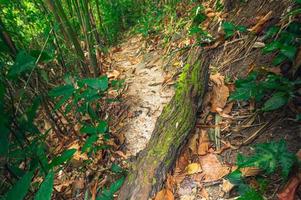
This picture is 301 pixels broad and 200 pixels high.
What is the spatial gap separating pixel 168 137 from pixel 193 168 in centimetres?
27

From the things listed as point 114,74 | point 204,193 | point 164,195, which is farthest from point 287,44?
point 114,74

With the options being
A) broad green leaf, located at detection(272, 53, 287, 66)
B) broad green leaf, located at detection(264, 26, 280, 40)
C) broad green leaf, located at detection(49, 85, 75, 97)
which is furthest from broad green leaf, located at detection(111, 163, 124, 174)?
broad green leaf, located at detection(264, 26, 280, 40)

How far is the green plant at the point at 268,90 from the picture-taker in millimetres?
1786

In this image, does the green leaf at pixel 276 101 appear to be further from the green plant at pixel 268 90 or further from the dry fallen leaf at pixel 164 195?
the dry fallen leaf at pixel 164 195

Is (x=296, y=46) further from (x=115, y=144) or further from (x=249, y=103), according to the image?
(x=115, y=144)

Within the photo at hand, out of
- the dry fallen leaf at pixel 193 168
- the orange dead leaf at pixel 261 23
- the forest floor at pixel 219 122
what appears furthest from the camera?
the orange dead leaf at pixel 261 23

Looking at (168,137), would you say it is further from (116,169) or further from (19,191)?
(19,191)

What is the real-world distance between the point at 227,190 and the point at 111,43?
150 inches

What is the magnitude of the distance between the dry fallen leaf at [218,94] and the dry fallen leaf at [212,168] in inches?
16.8

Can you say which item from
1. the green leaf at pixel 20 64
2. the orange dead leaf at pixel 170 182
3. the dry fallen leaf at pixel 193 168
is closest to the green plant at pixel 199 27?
the dry fallen leaf at pixel 193 168

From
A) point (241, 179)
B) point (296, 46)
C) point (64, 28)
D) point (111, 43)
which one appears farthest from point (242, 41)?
point (111, 43)

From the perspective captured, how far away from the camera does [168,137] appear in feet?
6.49

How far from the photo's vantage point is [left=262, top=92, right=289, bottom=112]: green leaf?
178 centimetres

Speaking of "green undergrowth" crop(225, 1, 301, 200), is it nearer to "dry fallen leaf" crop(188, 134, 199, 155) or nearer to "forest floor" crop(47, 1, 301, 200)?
"forest floor" crop(47, 1, 301, 200)
